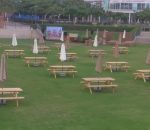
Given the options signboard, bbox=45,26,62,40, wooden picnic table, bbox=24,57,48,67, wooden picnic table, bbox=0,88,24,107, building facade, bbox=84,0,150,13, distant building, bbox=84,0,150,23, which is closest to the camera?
wooden picnic table, bbox=0,88,24,107

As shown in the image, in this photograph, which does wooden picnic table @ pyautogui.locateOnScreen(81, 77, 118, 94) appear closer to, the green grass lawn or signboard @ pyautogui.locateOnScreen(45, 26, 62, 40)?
the green grass lawn

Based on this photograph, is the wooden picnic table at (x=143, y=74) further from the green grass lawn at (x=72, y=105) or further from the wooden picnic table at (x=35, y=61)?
the wooden picnic table at (x=35, y=61)

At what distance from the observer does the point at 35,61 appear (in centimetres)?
3117

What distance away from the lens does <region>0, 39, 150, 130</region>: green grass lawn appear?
16594 mm

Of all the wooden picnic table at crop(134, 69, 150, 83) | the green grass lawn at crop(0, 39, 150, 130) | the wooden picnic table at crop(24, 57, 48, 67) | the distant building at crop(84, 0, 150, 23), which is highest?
the distant building at crop(84, 0, 150, 23)

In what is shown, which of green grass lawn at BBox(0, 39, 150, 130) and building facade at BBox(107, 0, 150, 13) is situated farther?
building facade at BBox(107, 0, 150, 13)

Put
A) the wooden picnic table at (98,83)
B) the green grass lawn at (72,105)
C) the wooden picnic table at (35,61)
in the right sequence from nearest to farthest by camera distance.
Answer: the green grass lawn at (72,105) → the wooden picnic table at (98,83) → the wooden picnic table at (35,61)

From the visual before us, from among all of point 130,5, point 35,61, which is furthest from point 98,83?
point 130,5

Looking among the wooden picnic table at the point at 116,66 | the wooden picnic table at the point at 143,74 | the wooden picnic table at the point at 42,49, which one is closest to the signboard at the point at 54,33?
the wooden picnic table at the point at 42,49

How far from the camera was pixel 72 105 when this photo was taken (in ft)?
64.1

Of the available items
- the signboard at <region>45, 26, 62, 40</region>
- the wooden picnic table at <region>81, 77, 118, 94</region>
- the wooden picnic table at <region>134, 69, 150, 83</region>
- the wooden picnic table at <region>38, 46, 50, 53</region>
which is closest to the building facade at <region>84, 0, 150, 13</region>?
the signboard at <region>45, 26, 62, 40</region>

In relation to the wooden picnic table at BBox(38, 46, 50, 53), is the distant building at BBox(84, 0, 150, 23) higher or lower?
higher

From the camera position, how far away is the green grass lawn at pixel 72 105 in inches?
653

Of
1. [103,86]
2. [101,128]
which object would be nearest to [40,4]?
[103,86]
